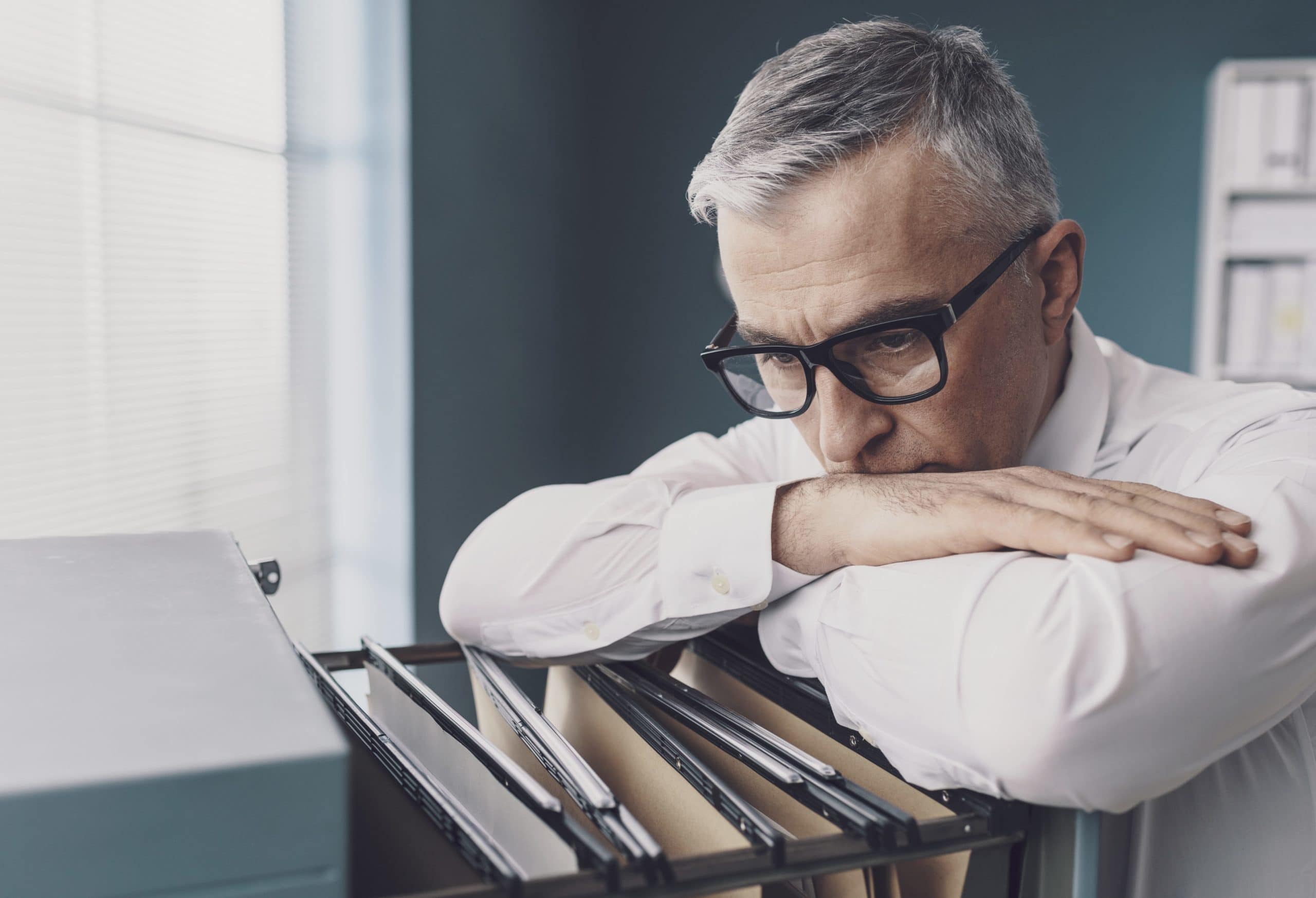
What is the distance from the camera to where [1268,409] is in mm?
716

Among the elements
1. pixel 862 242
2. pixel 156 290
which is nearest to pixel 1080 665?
pixel 862 242

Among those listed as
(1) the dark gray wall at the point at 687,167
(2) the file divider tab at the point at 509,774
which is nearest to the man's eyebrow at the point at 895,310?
(2) the file divider tab at the point at 509,774

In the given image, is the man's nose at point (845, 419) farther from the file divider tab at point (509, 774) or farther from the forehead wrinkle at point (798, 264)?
the file divider tab at point (509, 774)

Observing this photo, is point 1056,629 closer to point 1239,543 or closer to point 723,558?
point 1239,543

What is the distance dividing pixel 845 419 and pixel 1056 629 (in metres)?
0.40

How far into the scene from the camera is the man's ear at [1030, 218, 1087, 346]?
929 millimetres

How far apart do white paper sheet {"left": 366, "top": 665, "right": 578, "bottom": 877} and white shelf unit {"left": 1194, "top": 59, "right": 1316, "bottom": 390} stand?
352 cm

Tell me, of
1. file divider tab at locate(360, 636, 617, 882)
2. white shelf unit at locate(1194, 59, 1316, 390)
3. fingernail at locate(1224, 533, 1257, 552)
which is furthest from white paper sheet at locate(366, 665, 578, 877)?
white shelf unit at locate(1194, 59, 1316, 390)

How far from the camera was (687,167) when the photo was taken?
3.84 m

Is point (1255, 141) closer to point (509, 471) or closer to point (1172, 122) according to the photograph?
point (1172, 122)

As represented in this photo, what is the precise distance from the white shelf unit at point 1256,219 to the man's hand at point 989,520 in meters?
3.26

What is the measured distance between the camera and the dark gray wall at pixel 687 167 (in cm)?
344

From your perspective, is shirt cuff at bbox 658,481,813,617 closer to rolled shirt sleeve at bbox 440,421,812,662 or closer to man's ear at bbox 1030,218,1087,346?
rolled shirt sleeve at bbox 440,421,812,662

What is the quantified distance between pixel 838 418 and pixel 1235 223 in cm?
323
